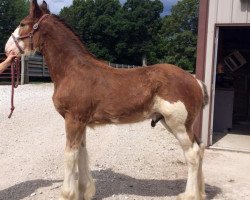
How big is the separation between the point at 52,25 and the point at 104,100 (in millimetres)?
1090

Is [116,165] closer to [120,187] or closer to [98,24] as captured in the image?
[120,187]

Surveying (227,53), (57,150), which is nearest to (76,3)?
(227,53)

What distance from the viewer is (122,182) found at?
5488 mm

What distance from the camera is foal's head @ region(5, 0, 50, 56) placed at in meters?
4.55

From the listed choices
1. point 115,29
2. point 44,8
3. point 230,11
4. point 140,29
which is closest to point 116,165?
point 44,8

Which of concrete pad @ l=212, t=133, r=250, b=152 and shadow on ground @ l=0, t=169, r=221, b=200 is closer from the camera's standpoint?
shadow on ground @ l=0, t=169, r=221, b=200

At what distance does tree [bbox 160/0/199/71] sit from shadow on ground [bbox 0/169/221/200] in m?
38.4

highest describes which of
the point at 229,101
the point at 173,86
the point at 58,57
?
the point at 58,57

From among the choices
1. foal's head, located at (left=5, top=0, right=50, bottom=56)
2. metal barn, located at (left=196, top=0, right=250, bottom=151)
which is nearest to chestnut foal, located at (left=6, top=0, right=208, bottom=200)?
foal's head, located at (left=5, top=0, right=50, bottom=56)

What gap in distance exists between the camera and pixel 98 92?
14.6ft

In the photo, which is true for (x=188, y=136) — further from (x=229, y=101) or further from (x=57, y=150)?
(x=229, y=101)

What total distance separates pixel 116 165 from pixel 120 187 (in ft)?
3.20

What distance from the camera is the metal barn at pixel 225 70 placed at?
765 cm

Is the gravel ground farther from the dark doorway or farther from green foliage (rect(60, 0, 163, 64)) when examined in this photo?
green foliage (rect(60, 0, 163, 64))
